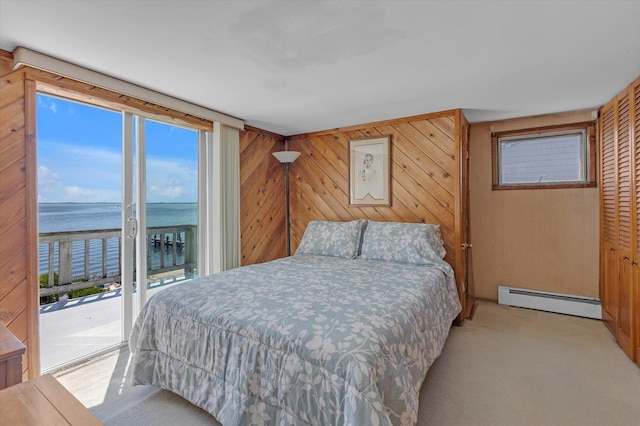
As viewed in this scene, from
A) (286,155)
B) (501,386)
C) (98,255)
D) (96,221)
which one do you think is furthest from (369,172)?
(98,255)

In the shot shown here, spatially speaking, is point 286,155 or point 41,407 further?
point 286,155

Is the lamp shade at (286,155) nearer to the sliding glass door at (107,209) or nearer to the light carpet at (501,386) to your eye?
the sliding glass door at (107,209)

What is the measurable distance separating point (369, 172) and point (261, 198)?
4.55 feet

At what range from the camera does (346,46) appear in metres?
1.80

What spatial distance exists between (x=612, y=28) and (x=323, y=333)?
2208 mm

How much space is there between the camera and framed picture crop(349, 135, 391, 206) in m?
3.48

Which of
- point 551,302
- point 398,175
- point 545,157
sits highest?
point 545,157

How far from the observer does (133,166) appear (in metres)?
2.69

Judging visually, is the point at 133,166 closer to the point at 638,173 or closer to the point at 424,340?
the point at 424,340

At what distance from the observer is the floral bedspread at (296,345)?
1.24 m

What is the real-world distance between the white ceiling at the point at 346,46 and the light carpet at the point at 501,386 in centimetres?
214

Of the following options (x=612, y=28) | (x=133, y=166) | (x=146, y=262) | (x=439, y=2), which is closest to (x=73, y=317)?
(x=146, y=262)

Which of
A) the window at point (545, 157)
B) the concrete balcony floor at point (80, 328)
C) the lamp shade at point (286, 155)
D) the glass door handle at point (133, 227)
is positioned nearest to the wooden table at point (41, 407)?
the concrete balcony floor at point (80, 328)

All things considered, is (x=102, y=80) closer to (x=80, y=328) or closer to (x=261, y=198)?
(x=261, y=198)
